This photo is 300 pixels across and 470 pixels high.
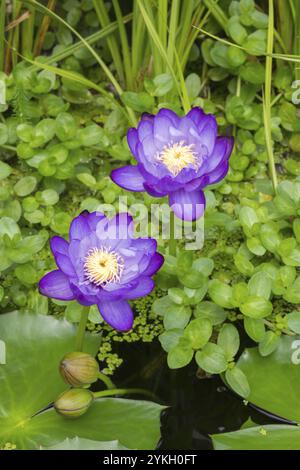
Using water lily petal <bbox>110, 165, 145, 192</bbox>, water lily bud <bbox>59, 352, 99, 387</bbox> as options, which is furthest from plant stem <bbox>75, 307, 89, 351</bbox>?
water lily petal <bbox>110, 165, 145, 192</bbox>

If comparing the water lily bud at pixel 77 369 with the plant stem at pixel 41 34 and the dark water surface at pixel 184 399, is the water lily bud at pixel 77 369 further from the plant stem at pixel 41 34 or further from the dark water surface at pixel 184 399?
the plant stem at pixel 41 34

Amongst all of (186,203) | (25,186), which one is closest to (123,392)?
(186,203)

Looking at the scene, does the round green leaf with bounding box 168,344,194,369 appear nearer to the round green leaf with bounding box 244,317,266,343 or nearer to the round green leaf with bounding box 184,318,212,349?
the round green leaf with bounding box 184,318,212,349

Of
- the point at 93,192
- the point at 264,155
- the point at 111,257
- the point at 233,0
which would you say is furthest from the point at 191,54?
the point at 111,257

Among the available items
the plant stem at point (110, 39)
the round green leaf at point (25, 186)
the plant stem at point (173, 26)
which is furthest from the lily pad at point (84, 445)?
the plant stem at point (110, 39)

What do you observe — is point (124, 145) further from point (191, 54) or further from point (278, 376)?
point (278, 376)

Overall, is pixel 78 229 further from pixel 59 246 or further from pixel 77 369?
pixel 77 369
